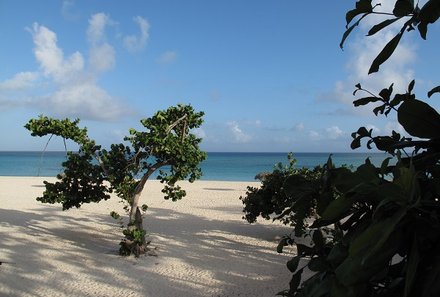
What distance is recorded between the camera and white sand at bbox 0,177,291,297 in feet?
22.6

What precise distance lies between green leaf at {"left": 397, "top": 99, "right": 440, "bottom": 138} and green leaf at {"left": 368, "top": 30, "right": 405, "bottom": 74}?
13cm

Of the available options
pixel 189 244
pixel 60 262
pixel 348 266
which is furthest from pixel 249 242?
pixel 348 266

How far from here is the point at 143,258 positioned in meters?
8.84

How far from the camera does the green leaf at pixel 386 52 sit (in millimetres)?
1058

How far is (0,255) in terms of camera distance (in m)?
8.84

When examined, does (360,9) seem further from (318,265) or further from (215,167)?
(215,167)

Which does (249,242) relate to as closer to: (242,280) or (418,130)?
(242,280)

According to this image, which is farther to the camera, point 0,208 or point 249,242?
point 0,208

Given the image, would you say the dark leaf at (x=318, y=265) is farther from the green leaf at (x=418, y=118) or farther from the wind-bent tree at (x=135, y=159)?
the wind-bent tree at (x=135, y=159)

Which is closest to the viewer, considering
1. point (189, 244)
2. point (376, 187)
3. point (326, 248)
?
point (376, 187)

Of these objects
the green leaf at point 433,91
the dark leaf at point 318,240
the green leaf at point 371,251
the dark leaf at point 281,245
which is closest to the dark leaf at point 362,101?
the green leaf at point 433,91

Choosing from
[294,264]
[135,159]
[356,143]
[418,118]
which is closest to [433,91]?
[418,118]

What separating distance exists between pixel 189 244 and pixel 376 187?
9.91 metres

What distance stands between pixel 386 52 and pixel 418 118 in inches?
7.7
